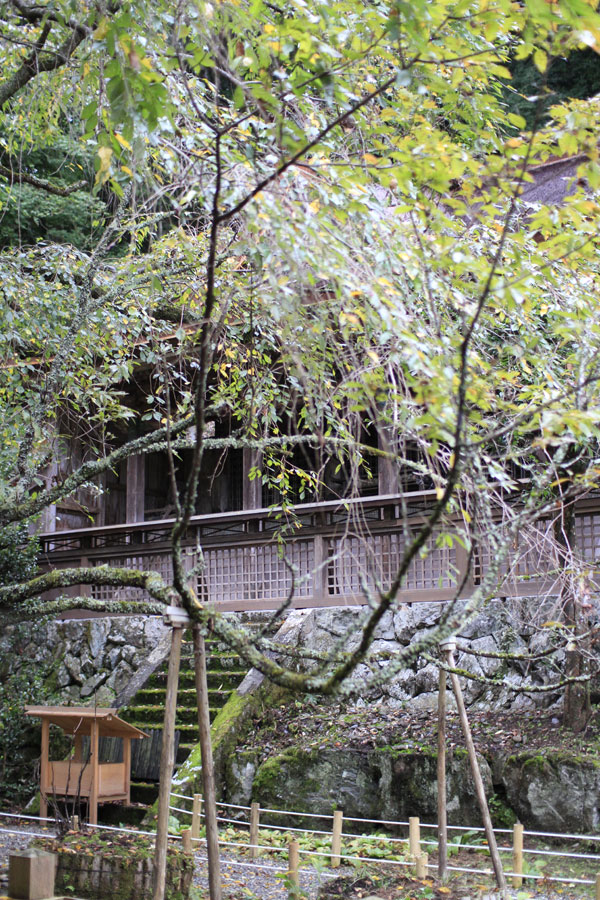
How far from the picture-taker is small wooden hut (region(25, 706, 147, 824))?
28.5 ft

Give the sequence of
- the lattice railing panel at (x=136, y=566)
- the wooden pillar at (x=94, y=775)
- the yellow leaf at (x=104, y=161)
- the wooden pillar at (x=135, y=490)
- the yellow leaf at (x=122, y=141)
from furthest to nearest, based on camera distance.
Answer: the wooden pillar at (x=135, y=490)
the lattice railing panel at (x=136, y=566)
the wooden pillar at (x=94, y=775)
the yellow leaf at (x=122, y=141)
the yellow leaf at (x=104, y=161)

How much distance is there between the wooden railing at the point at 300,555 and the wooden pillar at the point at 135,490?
2.37 feet

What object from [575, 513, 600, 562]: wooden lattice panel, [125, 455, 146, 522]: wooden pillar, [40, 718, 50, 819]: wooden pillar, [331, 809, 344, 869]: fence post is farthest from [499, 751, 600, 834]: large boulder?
[125, 455, 146, 522]: wooden pillar

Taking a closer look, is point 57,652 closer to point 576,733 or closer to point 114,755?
point 114,755

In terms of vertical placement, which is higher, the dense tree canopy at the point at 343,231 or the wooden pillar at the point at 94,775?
the dense tree canopy at the point at 343,231

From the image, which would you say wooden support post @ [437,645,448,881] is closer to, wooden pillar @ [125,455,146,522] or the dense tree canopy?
the dense tree canopy

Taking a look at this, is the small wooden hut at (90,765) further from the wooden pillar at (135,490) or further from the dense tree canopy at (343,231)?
the wooden pillar at (135,490)

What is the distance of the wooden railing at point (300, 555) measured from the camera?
31.9 ft

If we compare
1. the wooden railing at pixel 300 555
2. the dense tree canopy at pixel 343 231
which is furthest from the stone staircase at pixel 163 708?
the dense tree canopy at pixel 343 231

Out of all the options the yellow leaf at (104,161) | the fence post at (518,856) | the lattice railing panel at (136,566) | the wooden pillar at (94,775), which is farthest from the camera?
the lattice railing panel at (136,566)

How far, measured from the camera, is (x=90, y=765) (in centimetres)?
884

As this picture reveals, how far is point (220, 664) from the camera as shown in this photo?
11.1 meters

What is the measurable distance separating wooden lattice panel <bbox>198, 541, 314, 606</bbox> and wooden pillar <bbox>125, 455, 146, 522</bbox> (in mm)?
3240

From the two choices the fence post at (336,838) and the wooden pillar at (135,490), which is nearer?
the fence post at (336,838)
